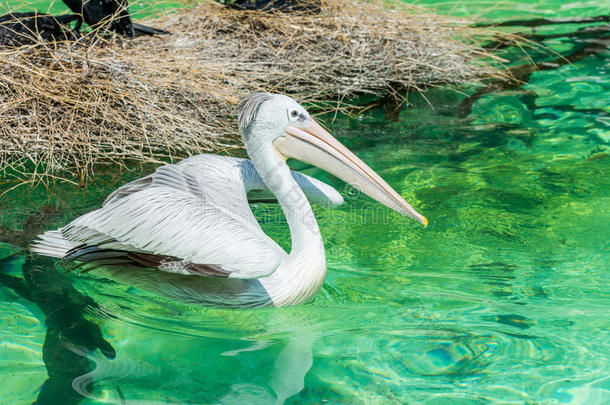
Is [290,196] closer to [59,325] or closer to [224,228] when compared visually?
[224,228]

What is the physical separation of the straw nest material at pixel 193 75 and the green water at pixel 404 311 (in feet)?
0.73

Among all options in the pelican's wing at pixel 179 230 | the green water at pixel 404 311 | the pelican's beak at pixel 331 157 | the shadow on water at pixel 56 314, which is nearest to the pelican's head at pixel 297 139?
the pelican's beak at pixel 331 157

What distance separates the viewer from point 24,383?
6.29ft

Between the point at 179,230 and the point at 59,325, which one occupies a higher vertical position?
the point at 179,230

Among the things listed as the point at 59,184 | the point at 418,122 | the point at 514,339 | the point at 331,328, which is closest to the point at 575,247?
the point at 514,339

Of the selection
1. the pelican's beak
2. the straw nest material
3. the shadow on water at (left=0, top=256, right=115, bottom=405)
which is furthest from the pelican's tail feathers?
the pelican's beak

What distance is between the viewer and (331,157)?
224cm

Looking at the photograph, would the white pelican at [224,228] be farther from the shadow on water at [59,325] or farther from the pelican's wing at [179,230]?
the shadow on water at [59,325]

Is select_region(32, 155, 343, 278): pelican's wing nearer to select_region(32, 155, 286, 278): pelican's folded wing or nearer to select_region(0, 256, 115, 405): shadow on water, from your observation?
select_region(32, 155, 286, 278): pelican's folded wing

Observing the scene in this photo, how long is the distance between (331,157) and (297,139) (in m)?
0.14

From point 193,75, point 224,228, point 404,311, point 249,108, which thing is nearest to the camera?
point 224,228

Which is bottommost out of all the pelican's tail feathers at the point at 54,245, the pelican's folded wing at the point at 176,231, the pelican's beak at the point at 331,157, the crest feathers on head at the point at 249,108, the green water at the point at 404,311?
the green water at the point at 404,311

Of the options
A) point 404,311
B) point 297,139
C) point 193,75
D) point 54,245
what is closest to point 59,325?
point 54,245

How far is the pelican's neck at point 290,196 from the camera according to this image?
215 centimetres
